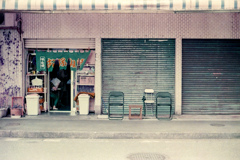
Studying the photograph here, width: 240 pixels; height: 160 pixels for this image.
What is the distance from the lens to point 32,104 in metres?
13.1

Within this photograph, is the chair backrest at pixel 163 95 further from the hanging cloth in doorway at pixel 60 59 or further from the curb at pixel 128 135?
the curb at pixel 128 135

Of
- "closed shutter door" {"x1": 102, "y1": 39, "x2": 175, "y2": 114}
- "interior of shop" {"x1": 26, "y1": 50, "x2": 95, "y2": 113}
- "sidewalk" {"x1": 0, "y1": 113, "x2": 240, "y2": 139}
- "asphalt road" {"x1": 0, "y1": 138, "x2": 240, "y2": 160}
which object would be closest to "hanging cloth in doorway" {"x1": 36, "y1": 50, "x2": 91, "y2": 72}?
"interior of shop" {"x1": 26, "y1": 50, "x2": 95, "y2": 113}

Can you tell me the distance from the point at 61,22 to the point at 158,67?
4.12 meters

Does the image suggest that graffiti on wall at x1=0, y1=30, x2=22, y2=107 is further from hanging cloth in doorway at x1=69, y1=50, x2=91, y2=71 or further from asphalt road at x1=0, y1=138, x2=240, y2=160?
asphalt road at x1=0, y1=138, x2=240, y2=160

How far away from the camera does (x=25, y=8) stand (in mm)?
11164

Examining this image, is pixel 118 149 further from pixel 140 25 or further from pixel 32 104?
pixel 140 25

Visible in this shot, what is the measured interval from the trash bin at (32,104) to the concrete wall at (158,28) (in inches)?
89.8

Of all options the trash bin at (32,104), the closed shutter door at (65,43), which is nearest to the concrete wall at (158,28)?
the closed shutter door at (65,43)

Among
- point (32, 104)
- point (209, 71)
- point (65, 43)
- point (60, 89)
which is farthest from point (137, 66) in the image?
point (32, 104)

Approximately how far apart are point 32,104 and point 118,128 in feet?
14.5

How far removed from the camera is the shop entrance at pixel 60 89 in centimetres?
1377

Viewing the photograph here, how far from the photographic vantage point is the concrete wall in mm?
13062

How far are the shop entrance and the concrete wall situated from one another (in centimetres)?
137

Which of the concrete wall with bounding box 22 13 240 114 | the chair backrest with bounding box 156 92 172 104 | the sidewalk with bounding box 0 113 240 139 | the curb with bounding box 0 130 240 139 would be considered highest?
the concrete wall with bounding box 22 13 240 114
